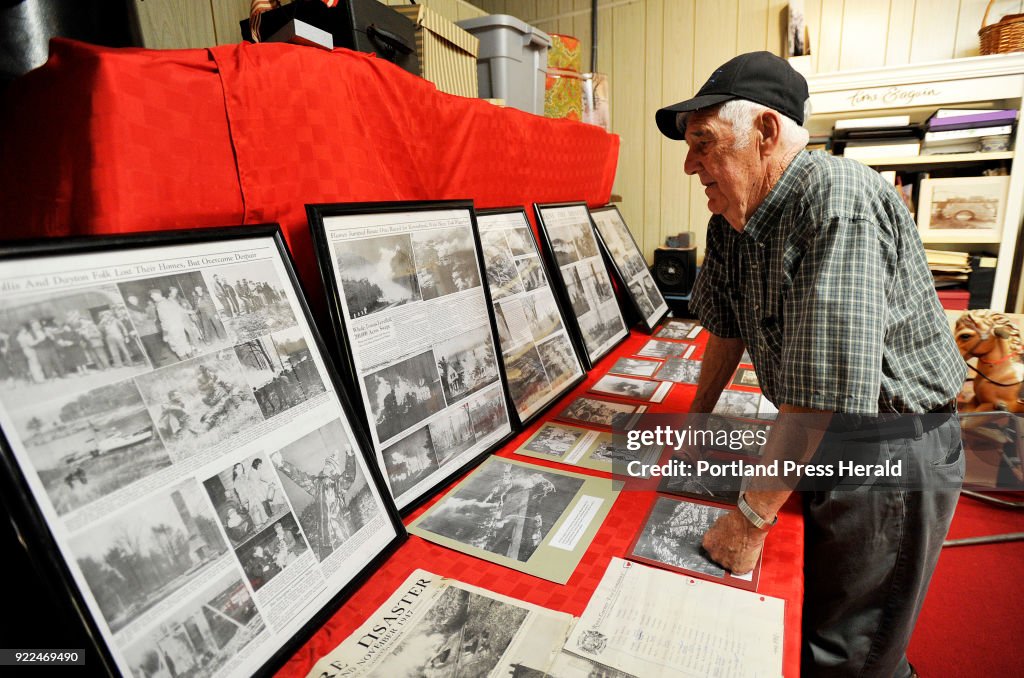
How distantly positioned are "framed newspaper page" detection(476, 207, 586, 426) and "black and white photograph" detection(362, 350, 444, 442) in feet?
A: 1.01

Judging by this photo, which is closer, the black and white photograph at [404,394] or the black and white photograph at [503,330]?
the black and white photograph at [404,394]

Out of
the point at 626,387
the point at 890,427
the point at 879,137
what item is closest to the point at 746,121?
the point at 890,427

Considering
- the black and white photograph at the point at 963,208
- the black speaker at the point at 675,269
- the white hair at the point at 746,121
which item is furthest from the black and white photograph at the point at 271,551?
the black and white photograph at the point at 963,208

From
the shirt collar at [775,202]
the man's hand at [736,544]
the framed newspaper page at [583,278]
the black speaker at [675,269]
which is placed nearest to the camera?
the man's hand at [736,544]

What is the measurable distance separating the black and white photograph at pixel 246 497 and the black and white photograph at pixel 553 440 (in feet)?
2.19

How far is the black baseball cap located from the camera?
100 centimetres

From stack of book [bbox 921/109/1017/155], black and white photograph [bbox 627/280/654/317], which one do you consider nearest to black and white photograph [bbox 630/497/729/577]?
black and white photograph [bbox 627/280/654/317]

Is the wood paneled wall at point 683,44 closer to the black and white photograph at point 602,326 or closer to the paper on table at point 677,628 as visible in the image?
the black and white photograph at point 602,326

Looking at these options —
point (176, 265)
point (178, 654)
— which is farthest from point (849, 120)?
point (178, 654)

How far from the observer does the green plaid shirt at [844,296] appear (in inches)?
33.9

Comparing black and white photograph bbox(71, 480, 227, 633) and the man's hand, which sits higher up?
black and white photograph bbox(71, 480, 227, 633)

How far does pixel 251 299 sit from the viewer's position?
0.85 metres

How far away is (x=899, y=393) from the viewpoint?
1.04 m

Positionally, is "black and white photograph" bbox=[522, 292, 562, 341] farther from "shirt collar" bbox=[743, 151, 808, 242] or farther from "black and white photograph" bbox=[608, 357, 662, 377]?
"shirt collar" bbox=[743, 151, 808, 242]
